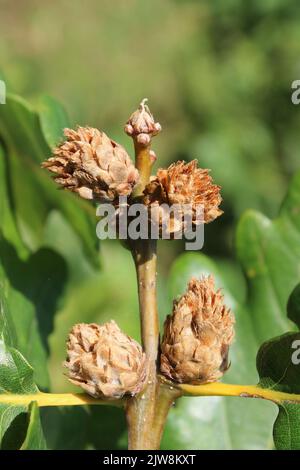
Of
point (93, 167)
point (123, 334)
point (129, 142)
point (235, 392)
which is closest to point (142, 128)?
point (93, 167)

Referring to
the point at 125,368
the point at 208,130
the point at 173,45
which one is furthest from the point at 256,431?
the point at 173,45

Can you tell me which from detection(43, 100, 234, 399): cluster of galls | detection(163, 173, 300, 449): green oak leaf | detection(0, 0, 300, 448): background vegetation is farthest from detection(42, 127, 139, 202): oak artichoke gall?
detection(163, 173, 300, 449): green oak leaf

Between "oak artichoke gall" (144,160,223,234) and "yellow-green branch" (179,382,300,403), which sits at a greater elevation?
"oak artichoke gall" (144,160,223,234)

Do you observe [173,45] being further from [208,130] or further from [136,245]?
[136,245]

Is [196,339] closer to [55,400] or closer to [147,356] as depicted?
[147,356]

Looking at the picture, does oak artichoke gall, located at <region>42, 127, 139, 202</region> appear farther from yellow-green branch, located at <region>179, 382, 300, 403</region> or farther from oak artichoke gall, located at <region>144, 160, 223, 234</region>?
yellow-green branch, located at <region>179, 382, 300, 403</region>

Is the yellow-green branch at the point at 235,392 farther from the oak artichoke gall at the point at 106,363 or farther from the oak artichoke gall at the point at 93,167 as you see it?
the oak artichoke gall at the point at 93,167
